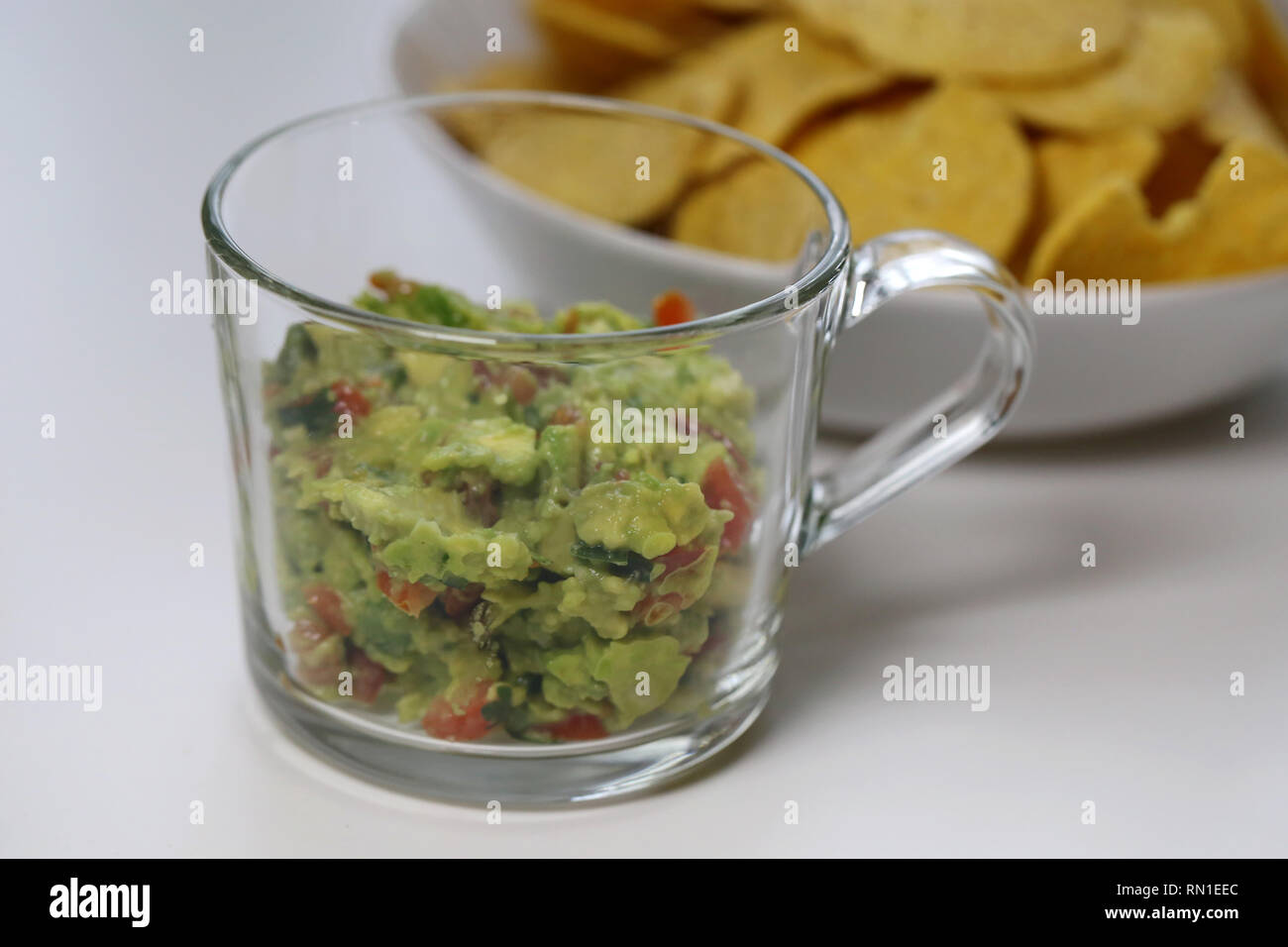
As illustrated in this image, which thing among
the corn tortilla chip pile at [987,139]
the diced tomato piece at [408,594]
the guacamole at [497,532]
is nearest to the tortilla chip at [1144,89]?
the corn tortilla chip pile at [987,139]

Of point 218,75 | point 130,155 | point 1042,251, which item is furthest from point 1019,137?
point 218,75

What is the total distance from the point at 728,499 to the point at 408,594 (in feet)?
0.66

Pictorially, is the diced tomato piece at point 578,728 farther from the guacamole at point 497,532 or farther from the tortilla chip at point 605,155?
the tortilla chip at point 605,155

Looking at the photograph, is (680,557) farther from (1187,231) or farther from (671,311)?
(1187,231)

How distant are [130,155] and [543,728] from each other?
141 cm

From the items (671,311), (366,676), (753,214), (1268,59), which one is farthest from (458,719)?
(1268,59)

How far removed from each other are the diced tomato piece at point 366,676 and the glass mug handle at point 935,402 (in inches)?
12.3

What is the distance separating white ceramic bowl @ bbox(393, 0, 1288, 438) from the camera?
1.35 m

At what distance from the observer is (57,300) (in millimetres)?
1645

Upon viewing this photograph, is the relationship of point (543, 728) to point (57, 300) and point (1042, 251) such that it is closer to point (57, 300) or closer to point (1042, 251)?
point (1042, 251)

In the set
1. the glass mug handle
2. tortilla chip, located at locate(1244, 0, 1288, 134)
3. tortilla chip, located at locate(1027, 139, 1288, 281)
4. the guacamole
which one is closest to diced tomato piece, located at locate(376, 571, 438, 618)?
the guacamole

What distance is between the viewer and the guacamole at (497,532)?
89 cm

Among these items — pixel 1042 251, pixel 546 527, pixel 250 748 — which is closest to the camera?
pixel 546 527

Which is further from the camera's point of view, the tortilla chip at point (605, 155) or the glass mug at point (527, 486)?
the tortilla chip at point (605, 155)
